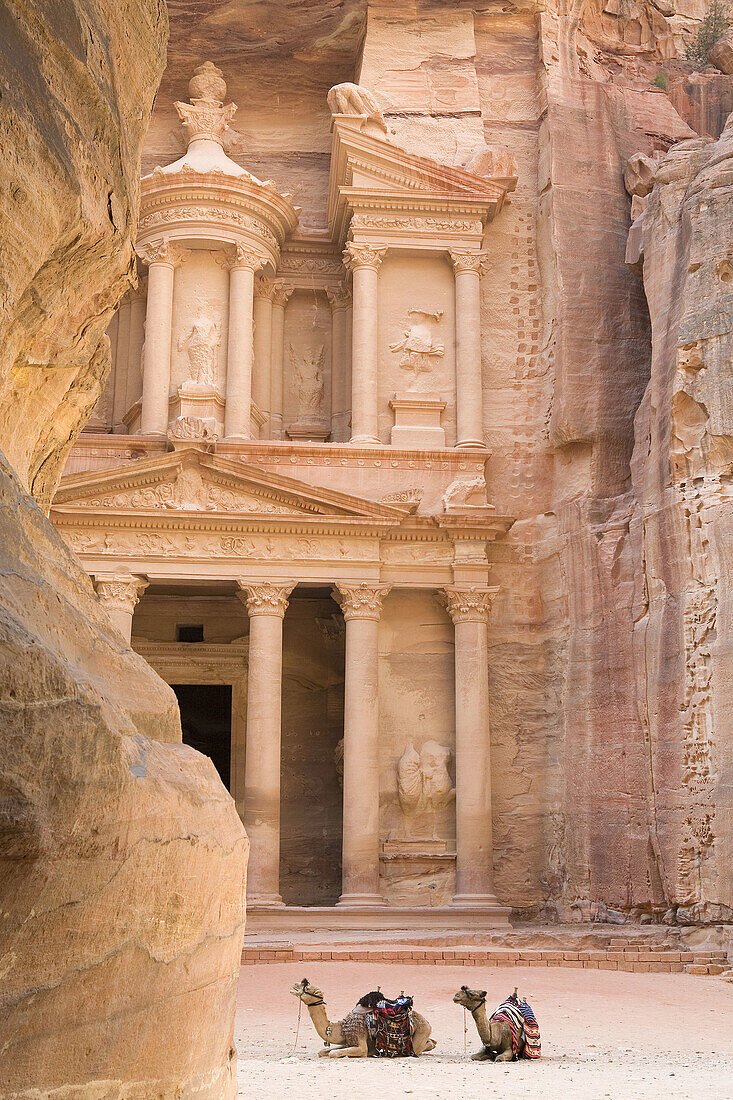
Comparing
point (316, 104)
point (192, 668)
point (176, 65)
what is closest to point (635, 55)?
point (316, 104)

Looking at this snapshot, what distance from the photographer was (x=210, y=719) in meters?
23.3

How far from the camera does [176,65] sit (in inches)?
1022

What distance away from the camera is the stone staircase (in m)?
15.2

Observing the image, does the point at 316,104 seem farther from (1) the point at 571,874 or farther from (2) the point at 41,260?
(2) the point at 41,260

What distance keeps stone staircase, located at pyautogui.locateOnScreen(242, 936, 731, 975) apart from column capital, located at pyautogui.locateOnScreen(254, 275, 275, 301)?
13327 mm

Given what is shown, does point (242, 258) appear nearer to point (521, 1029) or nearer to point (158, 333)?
point (158, 333)

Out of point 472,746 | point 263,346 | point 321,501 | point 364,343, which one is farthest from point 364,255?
point 472,746

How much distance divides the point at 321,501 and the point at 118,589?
356 cm

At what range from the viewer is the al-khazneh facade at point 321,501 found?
20.2 metres

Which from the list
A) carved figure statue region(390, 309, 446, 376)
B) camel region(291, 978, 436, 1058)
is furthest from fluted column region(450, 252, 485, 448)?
camel region(291, 978, 436, 1058)

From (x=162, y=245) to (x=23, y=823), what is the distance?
21456mm

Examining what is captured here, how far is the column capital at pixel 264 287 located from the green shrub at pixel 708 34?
1078cm

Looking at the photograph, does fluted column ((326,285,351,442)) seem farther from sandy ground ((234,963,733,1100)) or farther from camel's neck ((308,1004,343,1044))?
camel's neck ((308,1004,343,1044))

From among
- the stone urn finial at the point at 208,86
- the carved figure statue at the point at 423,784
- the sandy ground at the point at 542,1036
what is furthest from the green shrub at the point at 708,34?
the sandy ground at the point at 542,1036
